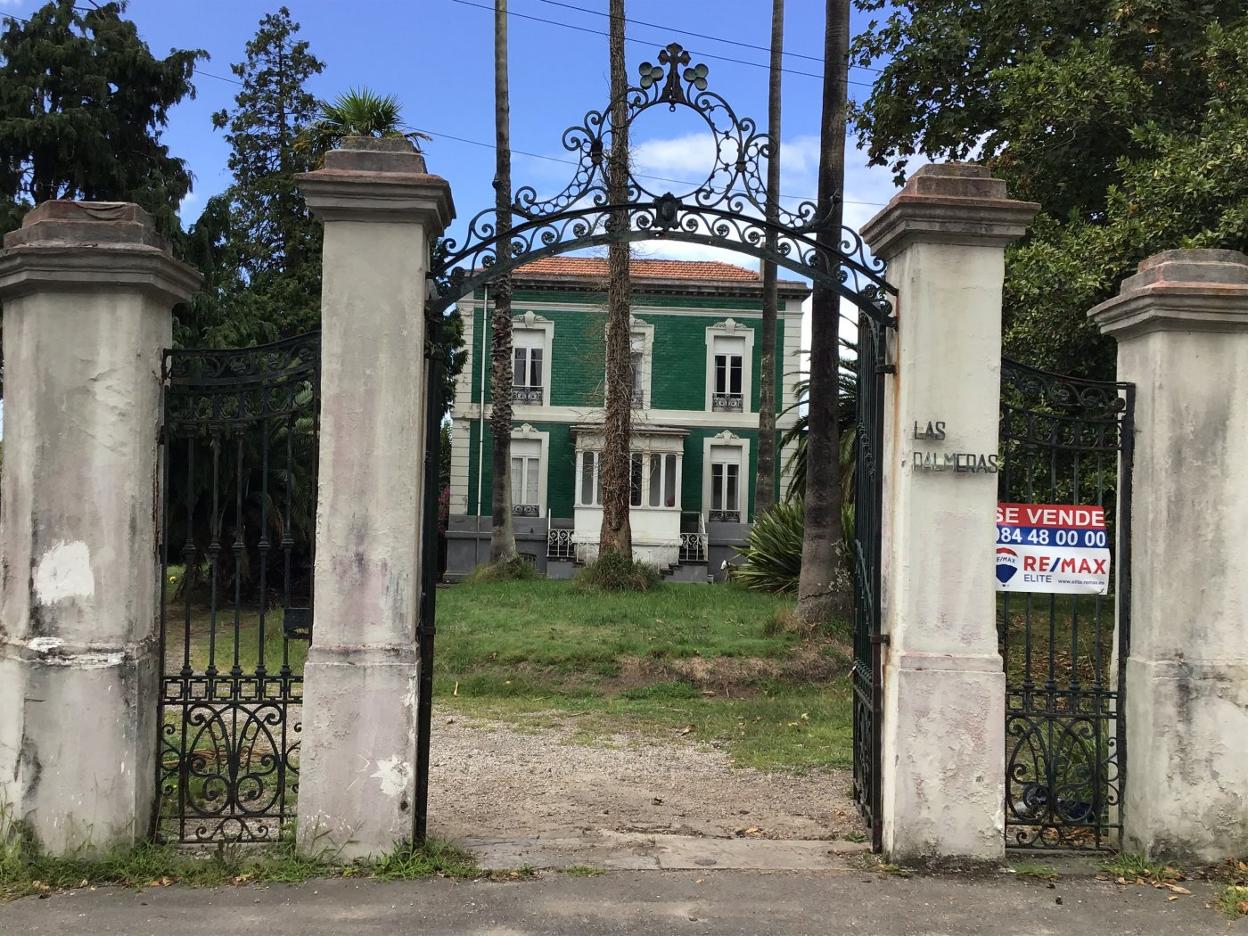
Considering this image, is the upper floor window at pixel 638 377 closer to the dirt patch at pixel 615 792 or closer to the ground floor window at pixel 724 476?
the ground floor window at pixel 724 476

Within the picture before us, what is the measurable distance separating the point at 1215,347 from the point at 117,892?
19.8 ft

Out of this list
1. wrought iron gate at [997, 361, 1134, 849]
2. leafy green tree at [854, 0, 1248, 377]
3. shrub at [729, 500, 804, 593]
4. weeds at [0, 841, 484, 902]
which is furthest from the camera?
shrub at [729, 500, 804, 593]

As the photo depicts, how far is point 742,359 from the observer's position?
32.5 meters

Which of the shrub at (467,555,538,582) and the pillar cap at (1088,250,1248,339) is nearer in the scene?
the pillar cap at (1088,250,1248,339)

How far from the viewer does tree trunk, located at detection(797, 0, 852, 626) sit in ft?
41.9

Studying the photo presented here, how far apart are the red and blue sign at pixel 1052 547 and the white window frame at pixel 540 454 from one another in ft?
88.4

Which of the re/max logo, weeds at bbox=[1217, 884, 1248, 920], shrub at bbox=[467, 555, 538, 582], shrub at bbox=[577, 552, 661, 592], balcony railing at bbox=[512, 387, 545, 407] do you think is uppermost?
balcony railing at bbox=[512, 387, 545, 407]

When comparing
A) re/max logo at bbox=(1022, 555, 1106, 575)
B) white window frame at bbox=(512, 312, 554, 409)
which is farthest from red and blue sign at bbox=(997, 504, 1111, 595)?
white window frame at bbox=(512, 312, 554, 409)

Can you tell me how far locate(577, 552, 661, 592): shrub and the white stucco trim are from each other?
1499 centimetres

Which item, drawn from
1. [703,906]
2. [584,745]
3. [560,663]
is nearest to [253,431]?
[560,663]

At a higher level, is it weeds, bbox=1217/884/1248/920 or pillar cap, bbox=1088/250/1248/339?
pillar cap, bbox=1088/250/1248/339

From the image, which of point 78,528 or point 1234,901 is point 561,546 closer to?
point 78,528

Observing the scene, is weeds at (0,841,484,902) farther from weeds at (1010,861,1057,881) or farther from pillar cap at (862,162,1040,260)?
pillar cap at (862,162,1040,260)

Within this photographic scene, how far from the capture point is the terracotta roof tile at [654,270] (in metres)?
32.3
